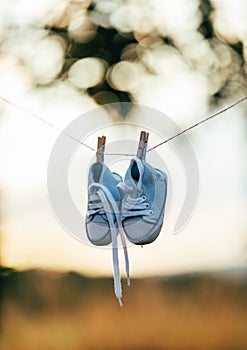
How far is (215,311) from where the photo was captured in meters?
4.86

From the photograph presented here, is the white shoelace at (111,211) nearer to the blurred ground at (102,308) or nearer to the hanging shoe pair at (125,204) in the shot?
the hanging shoe pair at (125,204)

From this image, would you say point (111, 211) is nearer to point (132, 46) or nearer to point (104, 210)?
point (104, 210)

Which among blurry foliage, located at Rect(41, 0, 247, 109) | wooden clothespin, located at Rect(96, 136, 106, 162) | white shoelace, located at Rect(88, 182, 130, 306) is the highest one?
blurry foliage, located at Rect(41, 0, 247, 109)

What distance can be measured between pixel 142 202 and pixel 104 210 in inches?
3.4

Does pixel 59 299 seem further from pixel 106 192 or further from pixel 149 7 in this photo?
pixel 106 192

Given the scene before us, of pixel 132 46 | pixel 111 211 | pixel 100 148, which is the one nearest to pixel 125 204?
pixel 111 211

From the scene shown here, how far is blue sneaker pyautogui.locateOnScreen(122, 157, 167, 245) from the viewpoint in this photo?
7.05 ft

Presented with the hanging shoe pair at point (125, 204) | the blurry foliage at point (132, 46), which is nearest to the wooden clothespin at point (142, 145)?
the hanging shoe pair at point (125, 204)

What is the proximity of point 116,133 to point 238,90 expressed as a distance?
2.77 ft

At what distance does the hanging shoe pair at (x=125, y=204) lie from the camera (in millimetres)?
2148

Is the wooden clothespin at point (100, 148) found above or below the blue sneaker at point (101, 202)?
above

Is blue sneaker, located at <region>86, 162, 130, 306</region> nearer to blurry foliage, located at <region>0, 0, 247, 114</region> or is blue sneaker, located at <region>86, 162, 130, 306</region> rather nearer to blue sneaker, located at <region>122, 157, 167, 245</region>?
blue sneaker, located at <region>122, 157, 167, 245</region>

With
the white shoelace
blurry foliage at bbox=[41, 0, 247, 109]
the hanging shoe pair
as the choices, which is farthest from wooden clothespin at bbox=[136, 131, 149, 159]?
blurry foliage at bbox=[41, 0, 247, 109]

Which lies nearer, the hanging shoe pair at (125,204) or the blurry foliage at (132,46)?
the hanging shoe pair at (125,204)
